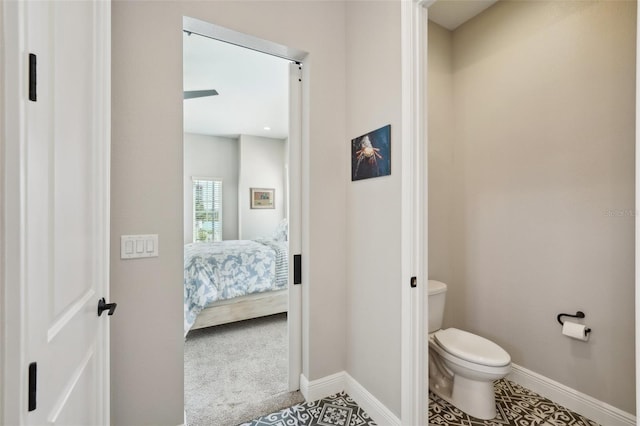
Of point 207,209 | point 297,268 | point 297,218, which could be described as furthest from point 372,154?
point 207,209

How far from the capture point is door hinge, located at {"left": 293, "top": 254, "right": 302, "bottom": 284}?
196 cm

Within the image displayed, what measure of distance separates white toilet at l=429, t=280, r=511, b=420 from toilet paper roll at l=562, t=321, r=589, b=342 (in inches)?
16.0

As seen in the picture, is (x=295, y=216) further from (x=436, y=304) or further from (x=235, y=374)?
(x=235, y=374)

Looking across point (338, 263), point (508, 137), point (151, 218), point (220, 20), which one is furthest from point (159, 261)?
point (508, 137)

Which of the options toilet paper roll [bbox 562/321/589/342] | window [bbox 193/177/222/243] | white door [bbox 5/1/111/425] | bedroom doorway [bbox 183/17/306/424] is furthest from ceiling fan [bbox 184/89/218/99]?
toilet paper roll [bbox 562/321/589/342]

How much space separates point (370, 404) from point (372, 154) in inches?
59.8

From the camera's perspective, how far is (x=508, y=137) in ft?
7.16

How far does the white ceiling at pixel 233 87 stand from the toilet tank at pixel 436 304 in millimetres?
2447

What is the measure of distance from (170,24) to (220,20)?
0.89 feet

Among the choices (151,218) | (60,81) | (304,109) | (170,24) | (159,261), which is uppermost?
(170,24)

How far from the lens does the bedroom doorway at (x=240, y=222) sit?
1966mm

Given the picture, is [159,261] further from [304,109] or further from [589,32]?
[589,32]

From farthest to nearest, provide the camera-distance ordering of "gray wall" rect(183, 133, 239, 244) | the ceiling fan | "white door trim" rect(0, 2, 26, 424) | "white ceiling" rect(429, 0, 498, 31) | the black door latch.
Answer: "gray wall" rect(183, 133, 239, 244), the ceiling fan, "white ceiling" rect(429, 0, 498, 31), the black door latch, "white door trim" rect(0, 2, 26, 424)

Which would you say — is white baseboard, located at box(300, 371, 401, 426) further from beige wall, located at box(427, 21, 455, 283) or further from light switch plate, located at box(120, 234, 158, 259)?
light switch plate, located at box(120, 234, 158, 259)
